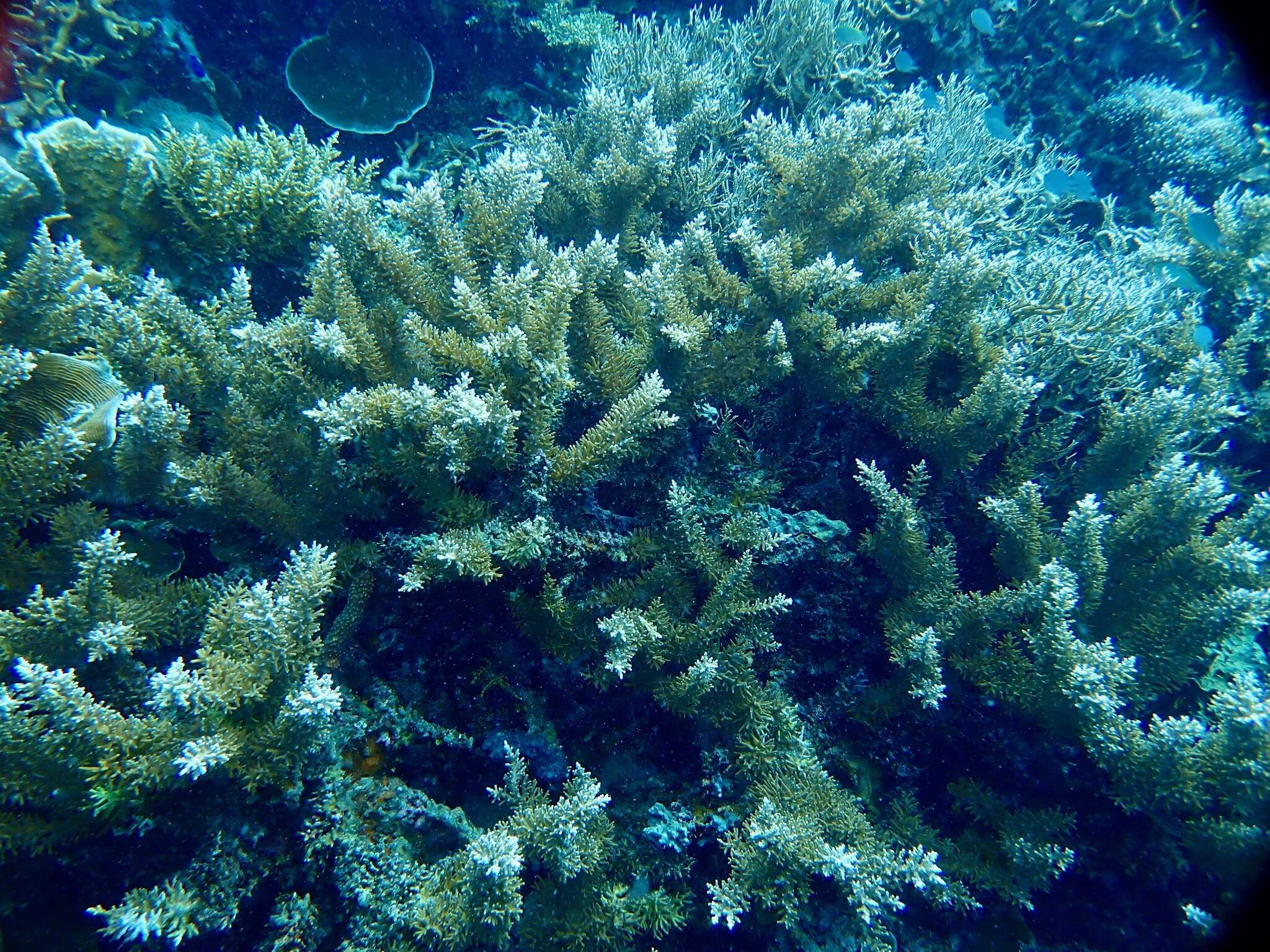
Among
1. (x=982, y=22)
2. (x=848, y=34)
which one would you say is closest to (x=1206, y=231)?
(x=848, y=34)

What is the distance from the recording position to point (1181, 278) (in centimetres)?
468

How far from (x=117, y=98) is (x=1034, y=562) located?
24.3 ft

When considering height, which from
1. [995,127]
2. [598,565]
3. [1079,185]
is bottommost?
[598,565]

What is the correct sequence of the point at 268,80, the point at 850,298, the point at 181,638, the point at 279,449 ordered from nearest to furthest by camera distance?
1. the point at 181,638
2. the point at 279,449
3. the point at 850,298
4. the point at 268,80

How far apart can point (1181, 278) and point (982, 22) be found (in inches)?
177

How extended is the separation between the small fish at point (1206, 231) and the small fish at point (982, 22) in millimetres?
3698

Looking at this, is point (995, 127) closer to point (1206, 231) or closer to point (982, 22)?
point (1206, 231)

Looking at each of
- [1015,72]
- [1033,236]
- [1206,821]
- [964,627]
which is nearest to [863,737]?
[964,627]

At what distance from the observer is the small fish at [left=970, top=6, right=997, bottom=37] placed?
6.92 m

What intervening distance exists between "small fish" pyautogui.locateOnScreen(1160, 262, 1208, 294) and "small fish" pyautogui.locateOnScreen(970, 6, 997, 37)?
4.22 meters

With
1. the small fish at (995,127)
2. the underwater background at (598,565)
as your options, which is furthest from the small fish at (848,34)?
the underwater background at (598,565)

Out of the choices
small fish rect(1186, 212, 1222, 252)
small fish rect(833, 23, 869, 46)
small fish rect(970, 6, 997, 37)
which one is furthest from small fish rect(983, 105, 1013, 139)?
small fish rect(970, 6, 997, 37)

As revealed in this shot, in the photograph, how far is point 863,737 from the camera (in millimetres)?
3027

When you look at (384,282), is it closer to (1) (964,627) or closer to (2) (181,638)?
(2) (181,638)
